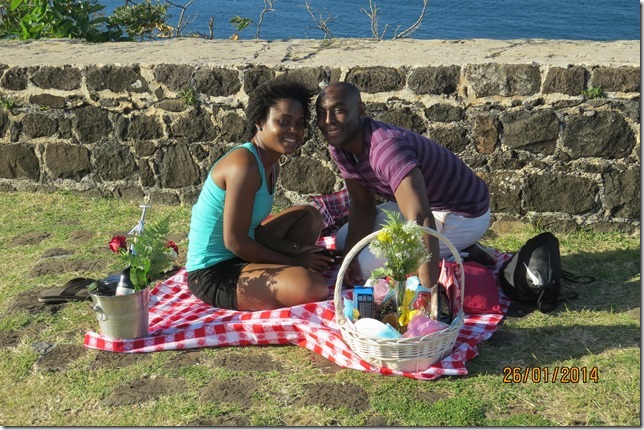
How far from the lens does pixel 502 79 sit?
5.30m

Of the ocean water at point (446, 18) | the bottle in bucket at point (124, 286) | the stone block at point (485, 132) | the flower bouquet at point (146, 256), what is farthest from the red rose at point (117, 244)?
the ocean water at point (446, 18)

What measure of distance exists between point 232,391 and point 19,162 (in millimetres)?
3615

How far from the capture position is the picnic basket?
3541 mm

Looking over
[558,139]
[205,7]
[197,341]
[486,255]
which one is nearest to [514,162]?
[558,139]

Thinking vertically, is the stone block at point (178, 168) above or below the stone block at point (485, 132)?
below

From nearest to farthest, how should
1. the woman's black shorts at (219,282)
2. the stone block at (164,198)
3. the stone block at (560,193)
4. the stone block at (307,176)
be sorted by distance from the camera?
the woman's black shorts at (219,282), the stone block at (560,193), the stone block at (307,176), the stone block at (164,198)

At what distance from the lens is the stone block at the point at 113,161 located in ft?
20.4

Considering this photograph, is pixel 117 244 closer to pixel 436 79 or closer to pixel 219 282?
pixel 219 282

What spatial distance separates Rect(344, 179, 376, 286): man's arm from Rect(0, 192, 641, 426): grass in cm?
102

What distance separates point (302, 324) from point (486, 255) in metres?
1.36

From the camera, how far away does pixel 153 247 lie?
4090 millimetres

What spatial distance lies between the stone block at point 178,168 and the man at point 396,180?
4.95 feet

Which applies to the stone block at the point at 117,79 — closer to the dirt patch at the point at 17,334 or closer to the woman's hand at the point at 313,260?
the woman's hand at the point at 313,260
